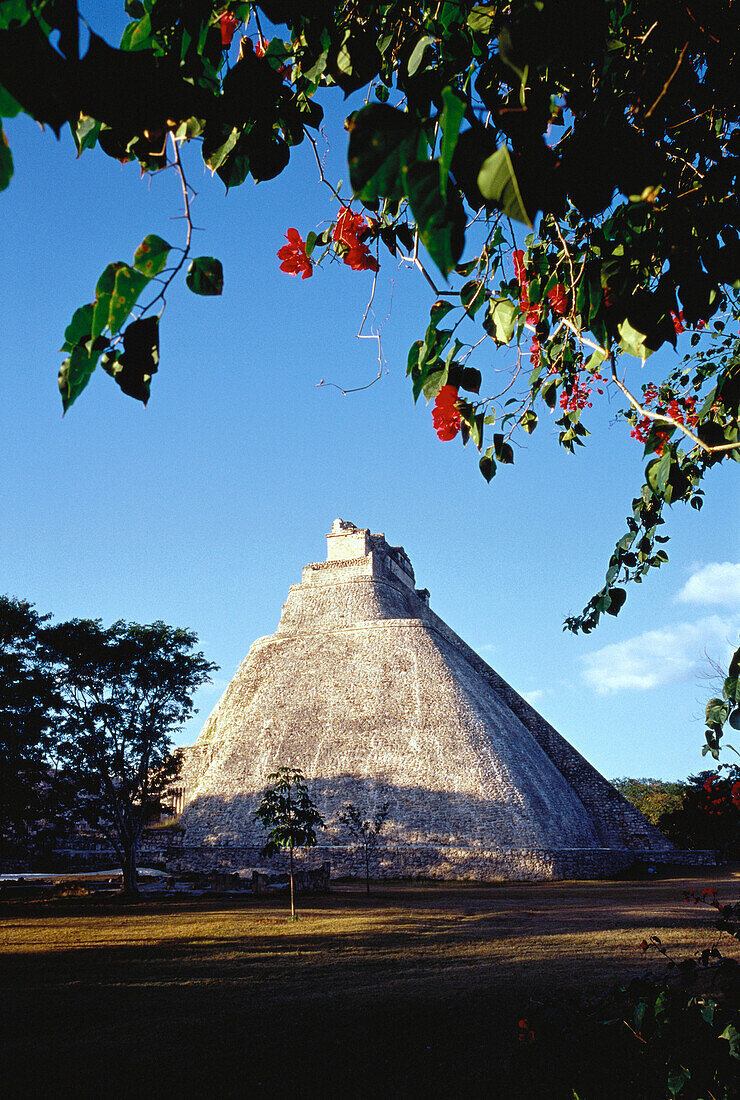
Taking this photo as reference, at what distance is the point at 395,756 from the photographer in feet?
107

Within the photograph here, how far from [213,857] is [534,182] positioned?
109ft

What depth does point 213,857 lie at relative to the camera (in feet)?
99.7

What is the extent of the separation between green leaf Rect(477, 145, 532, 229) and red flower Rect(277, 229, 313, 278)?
1.53m

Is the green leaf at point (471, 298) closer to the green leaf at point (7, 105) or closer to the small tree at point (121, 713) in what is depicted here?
the green leaf at point (7, 105)

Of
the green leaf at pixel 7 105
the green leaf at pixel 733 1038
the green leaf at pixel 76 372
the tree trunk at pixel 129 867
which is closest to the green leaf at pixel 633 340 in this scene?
the green leaf at pixel 76 372

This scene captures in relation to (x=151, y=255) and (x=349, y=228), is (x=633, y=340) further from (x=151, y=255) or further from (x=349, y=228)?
(x=349, y=228)

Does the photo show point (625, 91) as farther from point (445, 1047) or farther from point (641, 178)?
point (445, 1047)

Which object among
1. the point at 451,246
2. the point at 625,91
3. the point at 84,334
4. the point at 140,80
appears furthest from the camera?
the point at 625,91

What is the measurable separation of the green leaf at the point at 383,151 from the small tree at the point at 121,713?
76.8ft

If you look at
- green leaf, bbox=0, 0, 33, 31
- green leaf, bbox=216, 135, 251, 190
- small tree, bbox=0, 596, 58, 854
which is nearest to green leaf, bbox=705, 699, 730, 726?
green leaf, bbox=216, 135, 251, 190

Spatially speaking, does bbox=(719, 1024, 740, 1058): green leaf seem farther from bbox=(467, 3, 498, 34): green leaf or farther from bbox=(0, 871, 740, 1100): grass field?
bbox=(467, 3, 498, 34): green leaf

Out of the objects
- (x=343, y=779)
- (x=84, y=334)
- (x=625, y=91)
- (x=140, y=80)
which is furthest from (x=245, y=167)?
(x=343, y=779)

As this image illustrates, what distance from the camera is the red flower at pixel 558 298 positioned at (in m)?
2.44

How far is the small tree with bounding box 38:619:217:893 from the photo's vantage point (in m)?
22.1
